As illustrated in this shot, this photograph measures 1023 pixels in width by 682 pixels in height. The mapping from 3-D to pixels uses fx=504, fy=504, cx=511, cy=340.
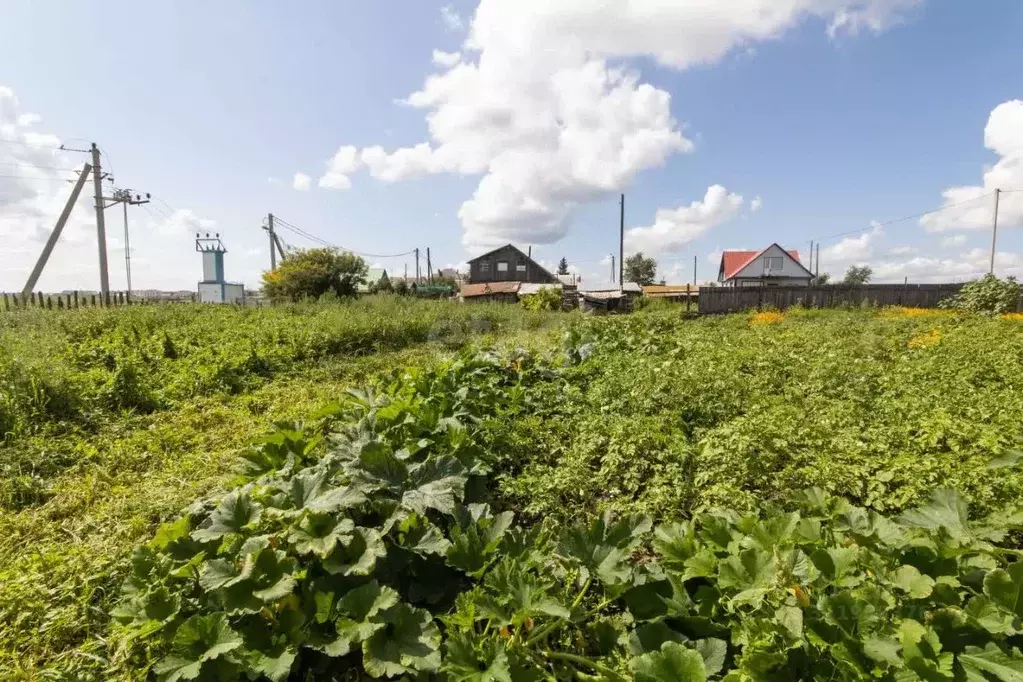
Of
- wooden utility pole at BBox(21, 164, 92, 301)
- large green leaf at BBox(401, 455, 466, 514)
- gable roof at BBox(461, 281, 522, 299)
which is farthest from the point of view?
gable roof at BBox(461, 281, 522, 299)

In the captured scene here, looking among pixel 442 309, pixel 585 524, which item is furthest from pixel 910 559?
pixel 442 309

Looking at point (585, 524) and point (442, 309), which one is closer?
point (585, 524)

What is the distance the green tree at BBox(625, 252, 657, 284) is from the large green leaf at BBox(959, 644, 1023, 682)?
168ft

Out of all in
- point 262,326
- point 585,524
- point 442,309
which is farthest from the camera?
point 442,309

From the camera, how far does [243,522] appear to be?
1.45 metres

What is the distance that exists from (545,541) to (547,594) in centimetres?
22

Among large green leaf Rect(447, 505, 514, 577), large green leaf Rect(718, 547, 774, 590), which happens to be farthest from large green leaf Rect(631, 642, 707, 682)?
large green leaf Rect(447, 505, 514, 577)

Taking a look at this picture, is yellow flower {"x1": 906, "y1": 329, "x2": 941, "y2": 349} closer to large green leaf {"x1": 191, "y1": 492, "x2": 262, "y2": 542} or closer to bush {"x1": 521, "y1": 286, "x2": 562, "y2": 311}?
large green leaf {"x1": 191, "y1": 492, "x2": 262, "y2": 542}

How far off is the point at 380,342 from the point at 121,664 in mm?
7497

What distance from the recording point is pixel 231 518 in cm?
146

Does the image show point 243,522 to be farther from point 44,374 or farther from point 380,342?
point 380,342

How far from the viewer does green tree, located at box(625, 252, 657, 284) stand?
5078 cm

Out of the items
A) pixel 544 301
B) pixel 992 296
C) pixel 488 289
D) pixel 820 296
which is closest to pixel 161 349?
pixel 544 301

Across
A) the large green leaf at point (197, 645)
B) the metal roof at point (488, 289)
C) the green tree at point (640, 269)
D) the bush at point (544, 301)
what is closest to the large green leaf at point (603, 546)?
the large green leaf at point (197, 645)
